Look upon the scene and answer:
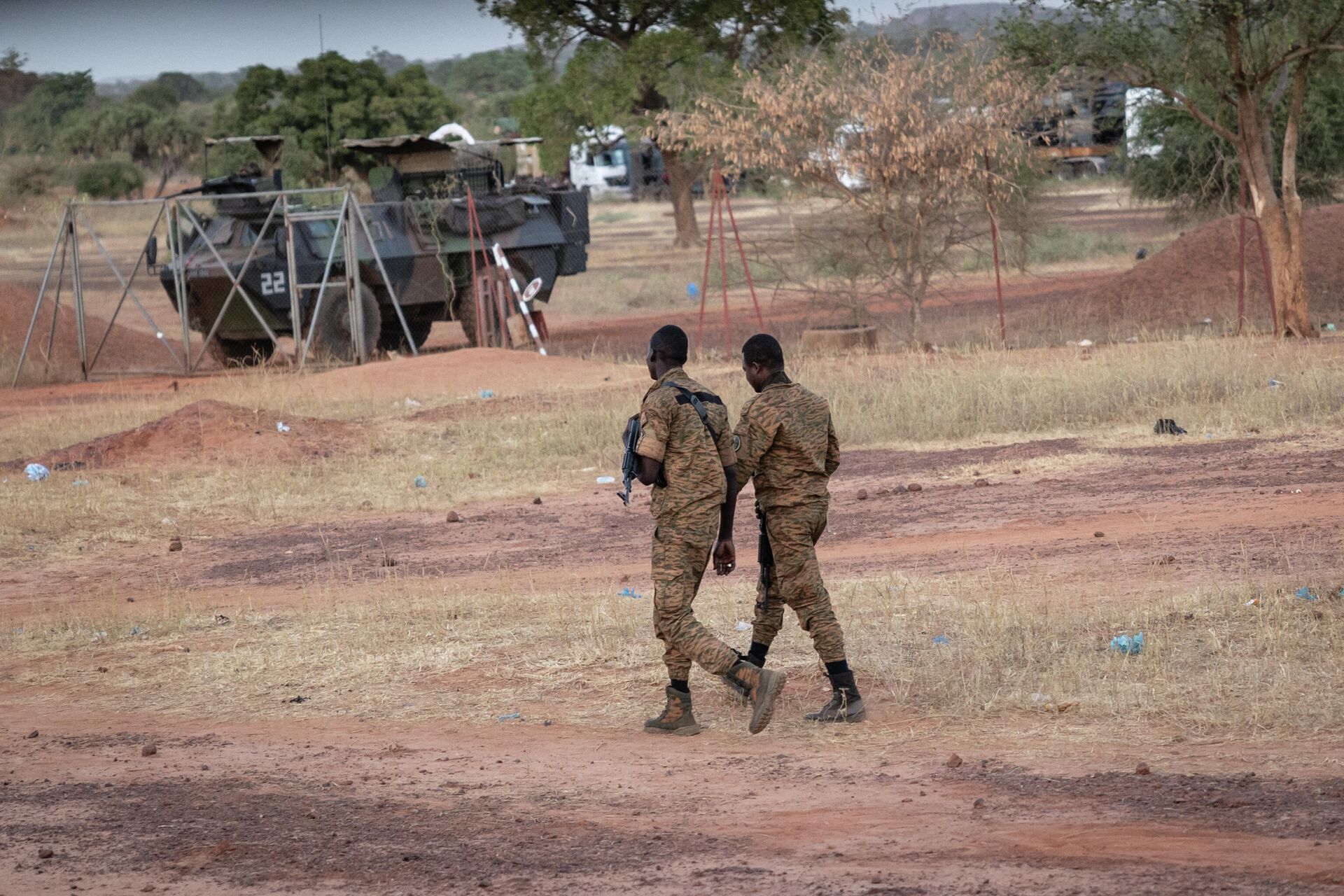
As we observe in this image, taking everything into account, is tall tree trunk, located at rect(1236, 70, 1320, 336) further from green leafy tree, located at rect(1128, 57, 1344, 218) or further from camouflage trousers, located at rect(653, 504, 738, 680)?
camouflage trousers, located at rect(653, 504, 738, 680)

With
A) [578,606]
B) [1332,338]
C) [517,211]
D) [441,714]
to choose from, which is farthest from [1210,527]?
[517,211]

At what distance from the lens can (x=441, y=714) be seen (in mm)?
6148

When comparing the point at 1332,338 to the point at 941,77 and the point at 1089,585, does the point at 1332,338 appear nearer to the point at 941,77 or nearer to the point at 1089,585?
the point at 941,77

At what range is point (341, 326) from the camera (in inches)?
771

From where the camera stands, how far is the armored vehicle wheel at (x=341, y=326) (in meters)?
19.4

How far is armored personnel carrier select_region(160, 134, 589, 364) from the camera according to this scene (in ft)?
61.2

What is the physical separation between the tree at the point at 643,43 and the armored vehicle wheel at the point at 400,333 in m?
10.4

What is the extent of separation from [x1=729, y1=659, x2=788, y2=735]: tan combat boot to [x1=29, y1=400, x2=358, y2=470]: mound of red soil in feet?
27.0

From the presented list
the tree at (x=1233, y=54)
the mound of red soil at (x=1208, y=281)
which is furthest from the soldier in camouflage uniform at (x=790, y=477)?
the mound of red soil at (x=1208, y=281)

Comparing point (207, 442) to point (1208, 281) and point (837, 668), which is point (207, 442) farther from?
point (1208, 281)

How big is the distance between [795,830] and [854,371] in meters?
10.8

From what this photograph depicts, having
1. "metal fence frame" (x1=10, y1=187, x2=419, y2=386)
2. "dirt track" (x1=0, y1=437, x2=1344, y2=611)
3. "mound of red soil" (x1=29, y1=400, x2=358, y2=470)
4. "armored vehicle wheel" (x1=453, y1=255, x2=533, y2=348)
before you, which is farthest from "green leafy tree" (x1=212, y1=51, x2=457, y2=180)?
"dirt track" (x1=0, y1=437, x2=1344, y2=611)

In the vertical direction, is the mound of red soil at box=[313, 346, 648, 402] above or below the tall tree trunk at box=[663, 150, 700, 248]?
below

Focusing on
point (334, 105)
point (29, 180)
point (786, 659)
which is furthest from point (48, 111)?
point (786, 659)
